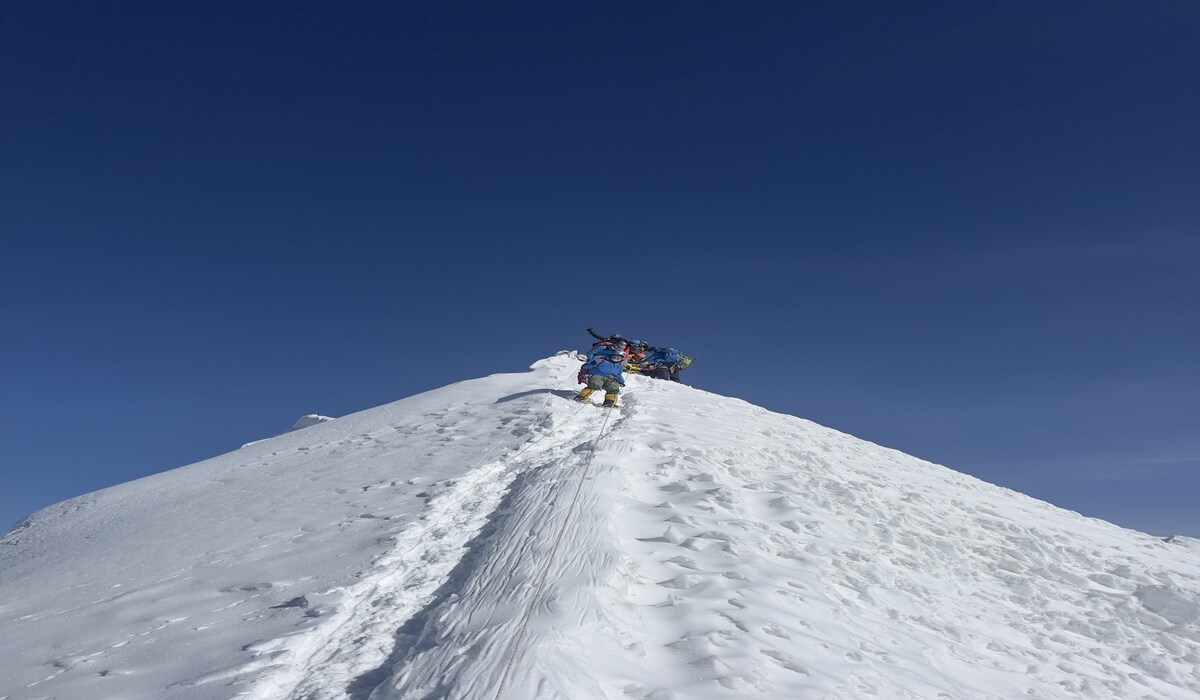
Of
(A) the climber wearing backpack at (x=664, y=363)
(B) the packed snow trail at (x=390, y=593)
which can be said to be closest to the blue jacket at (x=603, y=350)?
(A) the climber wearing backpack at (x=664, y=363)

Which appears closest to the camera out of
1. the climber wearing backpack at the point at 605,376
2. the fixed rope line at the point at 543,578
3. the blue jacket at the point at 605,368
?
the fixed rope line at the point at 543,578

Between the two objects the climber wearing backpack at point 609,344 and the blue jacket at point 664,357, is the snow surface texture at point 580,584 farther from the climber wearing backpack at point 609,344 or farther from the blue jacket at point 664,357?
the blue jacket at point 664,357

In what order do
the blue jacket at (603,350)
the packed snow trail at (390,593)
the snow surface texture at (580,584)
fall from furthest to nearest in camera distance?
1. the blue jacket at (603,350)
2. the snow surface texture at (580,584)
3. the packed snow trail at (390,593)

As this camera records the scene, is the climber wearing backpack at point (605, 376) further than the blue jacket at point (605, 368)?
No

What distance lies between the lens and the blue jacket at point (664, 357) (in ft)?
78.5

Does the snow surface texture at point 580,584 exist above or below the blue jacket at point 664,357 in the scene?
below

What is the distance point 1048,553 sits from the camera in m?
10.2

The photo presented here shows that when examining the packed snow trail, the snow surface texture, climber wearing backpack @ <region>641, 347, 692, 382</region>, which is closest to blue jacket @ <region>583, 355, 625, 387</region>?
the snow surface texture

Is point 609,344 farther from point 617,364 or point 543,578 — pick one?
point 543,578

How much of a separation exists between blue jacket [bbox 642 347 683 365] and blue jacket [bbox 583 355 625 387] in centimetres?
691

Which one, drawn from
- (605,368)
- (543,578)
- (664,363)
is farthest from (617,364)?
(543,578)

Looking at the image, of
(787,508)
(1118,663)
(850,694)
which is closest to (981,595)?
(1118,663)

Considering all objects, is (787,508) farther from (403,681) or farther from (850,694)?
(403,681)

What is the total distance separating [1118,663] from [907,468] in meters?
7.96
